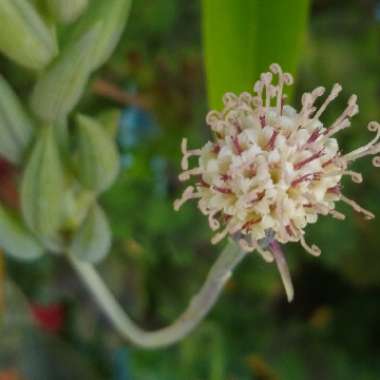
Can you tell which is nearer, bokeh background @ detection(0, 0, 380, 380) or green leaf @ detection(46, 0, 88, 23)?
green leaf @ detection(46, 0, 88, 23)

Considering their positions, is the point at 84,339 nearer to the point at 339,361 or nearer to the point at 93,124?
the point at 339,361

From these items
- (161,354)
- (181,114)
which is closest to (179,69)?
(181,114)

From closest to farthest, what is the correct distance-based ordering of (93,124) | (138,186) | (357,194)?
(93,124)
(138,186)
(357,194)

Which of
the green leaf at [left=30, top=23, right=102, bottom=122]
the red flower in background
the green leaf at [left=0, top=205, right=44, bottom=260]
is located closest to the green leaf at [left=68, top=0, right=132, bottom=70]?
the green leaf at [left=30, top=23, right=102, bottom=122]

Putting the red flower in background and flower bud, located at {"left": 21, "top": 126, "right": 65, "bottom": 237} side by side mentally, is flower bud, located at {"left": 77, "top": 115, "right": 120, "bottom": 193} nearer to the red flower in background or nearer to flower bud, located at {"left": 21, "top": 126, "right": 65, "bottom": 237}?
flower bud, located at {"left": 21, "top": 126, "right": 65, "bottom": 237}

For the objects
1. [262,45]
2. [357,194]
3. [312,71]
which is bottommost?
[357,194]

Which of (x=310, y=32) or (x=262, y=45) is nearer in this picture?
(x=262, y=45)
